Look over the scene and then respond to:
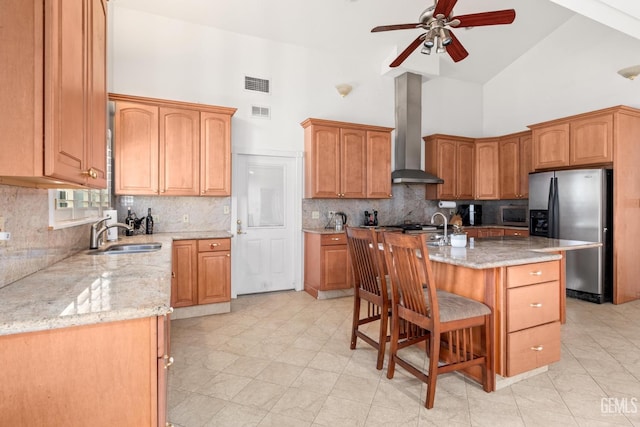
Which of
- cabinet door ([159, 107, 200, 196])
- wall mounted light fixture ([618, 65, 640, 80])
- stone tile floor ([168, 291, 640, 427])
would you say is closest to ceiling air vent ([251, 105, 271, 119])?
cabinet door ([159, 107, 200, 196])

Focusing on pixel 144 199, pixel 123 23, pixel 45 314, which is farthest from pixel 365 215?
pixel 45 314

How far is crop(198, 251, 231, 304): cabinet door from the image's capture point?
3.64 metres

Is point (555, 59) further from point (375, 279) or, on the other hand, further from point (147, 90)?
point (147, 90)

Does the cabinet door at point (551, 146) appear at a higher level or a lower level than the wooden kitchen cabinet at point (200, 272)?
higher

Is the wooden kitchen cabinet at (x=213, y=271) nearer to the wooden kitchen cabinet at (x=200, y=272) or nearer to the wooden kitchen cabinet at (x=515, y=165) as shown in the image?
the wooden kitchen cabinet at (x=200, y=272)

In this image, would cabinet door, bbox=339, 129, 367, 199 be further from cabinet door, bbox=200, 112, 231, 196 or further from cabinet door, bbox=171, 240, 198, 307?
cabinet door, bbox=171, 240, 198, 307

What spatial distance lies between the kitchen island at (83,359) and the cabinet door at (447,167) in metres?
5.26

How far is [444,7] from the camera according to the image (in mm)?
2498

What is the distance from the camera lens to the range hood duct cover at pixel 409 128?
17.4 feet

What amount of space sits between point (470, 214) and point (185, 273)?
4981 millimetres

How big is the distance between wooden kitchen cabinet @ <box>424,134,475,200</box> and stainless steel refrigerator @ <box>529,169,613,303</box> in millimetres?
1416

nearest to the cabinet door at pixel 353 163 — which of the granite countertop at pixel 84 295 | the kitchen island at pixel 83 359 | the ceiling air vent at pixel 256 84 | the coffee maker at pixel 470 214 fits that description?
the ceiling air vent at pixel 256 84

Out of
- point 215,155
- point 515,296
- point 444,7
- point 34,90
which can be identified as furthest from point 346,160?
point 34,90

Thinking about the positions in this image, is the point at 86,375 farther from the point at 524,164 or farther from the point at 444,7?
the point at 524,164
